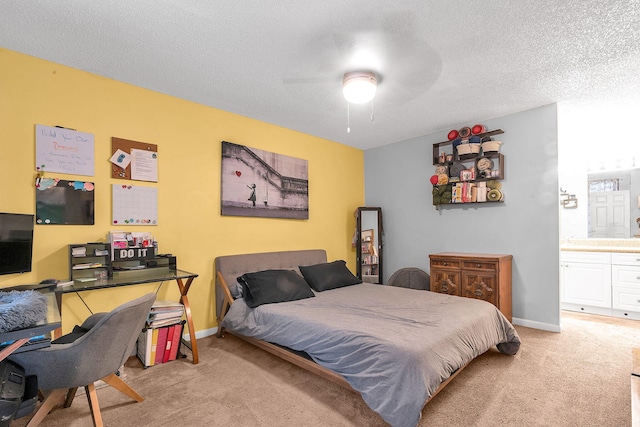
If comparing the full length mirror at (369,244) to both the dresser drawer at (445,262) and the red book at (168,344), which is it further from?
the red book at (168,344)

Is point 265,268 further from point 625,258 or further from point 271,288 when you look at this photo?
point 625,258

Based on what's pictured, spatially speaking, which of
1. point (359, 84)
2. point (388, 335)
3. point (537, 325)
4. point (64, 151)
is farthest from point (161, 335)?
point (537, 325)

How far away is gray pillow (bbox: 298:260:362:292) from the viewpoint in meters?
3.73

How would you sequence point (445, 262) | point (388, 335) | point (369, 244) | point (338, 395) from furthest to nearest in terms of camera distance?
point (369, 244), point (445, 262), point (338, 395), point (388, 335)

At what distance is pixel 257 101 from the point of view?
3.45 metres

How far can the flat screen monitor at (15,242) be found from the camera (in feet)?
7.28

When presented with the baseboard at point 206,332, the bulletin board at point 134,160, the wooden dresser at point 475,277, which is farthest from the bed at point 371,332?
the bulletin board at point 134,160

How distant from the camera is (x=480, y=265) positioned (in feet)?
12.1

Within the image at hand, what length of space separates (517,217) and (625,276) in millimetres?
1655

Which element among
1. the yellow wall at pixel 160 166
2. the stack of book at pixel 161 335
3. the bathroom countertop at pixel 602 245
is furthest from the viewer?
the bathroom countertop at pixel 602 245

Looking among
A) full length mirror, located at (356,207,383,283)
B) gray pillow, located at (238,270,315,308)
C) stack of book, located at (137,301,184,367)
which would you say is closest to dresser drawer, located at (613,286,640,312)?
full length mirror, located at (356,207,383,283)

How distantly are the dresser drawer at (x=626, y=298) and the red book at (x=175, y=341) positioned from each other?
205 inches

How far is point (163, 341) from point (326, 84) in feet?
9.10

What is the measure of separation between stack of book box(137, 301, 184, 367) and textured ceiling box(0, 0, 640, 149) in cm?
211
